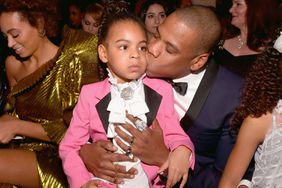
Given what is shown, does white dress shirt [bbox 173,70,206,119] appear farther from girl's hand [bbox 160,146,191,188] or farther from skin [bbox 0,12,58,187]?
skin [bbox 0,12,58,187]

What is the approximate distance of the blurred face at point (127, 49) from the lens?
1.90m

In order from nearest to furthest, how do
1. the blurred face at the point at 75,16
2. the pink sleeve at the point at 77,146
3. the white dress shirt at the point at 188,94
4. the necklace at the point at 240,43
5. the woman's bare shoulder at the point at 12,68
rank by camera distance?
the pink sleeve at the point at 77,146 < the white dress shirt at the point at 188,94 < the woman's bare shoulder at the point at 12,68 < the necklace at the point at 240,43 < the blurred face at the point at 75,16

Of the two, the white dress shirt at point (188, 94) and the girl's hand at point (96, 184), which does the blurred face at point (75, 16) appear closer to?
the white dress shirt at point (188, 94)

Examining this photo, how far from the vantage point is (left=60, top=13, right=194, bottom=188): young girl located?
192 cm

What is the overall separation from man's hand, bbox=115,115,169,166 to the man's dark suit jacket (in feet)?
0.91

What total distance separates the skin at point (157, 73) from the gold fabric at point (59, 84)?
49 cm

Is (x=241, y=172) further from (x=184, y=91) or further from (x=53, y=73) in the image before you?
(x=53, y=73)

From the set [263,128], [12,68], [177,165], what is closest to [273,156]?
[263,128]

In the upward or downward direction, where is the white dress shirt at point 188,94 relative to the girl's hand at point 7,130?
upward

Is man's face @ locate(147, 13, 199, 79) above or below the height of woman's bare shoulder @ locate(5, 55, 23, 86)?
above

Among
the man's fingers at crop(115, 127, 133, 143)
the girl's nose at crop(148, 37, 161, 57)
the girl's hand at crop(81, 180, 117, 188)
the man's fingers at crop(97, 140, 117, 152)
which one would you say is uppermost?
the girl's nose at crop(148, 37, 161, 57)

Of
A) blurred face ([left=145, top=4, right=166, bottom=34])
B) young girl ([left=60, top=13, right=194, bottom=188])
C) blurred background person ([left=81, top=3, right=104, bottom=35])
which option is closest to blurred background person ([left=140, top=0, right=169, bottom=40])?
blurred face ([left=145, top=4, right=166, bottom=34])

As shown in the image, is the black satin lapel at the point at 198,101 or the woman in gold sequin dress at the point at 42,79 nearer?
the black satin lapel at the point at 198,101

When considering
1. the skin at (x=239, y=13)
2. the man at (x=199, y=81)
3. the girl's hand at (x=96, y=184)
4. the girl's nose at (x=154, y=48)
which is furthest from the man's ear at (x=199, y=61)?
the skin at (x=239, y=13)
